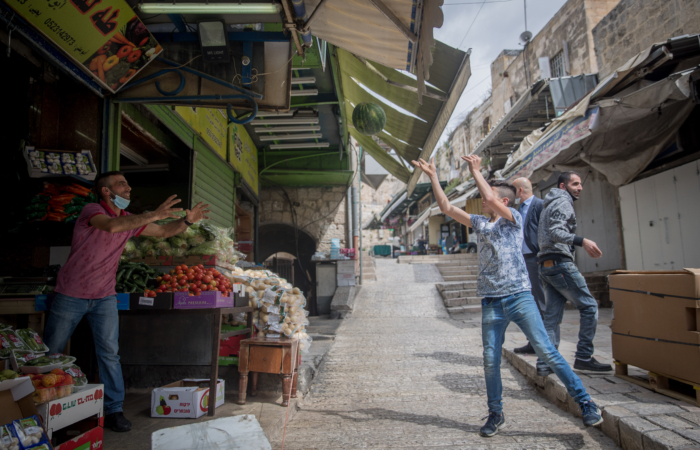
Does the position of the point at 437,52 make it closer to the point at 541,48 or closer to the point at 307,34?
the point at 307,34

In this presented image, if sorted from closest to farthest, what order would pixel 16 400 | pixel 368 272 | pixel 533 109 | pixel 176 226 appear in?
1. pixel 16 400
2. pixel 176 226
3. pixel 533 109
4. pixel 368 272

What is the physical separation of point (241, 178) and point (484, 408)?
21.6ft

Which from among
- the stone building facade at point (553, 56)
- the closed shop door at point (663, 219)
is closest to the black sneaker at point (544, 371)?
the closed shop door at point (663, 219)

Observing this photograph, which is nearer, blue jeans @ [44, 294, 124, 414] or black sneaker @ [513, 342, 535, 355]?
blue jeans @ [44, 294, 124, 414]

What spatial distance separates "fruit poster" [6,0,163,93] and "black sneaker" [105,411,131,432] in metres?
2.77

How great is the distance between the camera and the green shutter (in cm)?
627

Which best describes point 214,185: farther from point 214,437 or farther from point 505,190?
point 214,437

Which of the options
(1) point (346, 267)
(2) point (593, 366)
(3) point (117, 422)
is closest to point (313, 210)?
(1) point (346, 267)

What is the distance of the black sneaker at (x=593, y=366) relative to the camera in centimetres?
363

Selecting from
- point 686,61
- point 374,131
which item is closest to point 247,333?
point 374,131

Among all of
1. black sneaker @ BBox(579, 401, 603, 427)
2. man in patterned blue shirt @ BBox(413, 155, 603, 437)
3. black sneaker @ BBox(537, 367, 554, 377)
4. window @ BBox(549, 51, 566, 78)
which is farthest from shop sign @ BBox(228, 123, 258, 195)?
window @ BBox(549, 51, 566, 78)

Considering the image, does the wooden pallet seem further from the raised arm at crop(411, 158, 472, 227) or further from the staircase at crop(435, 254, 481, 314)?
the staircase at crop(435, 254, 481, 314)

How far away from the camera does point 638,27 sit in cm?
876

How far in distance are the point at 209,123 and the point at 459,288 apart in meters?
6.79
